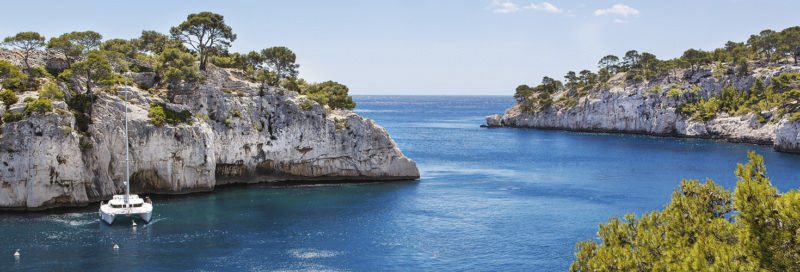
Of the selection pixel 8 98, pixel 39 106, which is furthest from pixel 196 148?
pixel 8 98

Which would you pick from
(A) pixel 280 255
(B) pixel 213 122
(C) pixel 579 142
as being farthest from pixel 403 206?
(C) pixel 579 142

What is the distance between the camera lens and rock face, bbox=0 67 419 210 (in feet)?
192

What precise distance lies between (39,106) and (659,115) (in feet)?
471

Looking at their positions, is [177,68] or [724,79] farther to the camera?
[724,79]

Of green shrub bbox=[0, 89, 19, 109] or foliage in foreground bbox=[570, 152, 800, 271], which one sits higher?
green shrub bbox=[0, 89, 19, 109]

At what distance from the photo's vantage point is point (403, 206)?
66438 mm

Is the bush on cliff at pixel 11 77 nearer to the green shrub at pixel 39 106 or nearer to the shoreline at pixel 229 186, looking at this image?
the green shrub at pixel 39 106

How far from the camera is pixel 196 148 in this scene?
69875mm

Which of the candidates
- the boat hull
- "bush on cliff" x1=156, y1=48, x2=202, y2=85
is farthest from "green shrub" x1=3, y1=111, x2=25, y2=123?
"bush on cliff" x1=156, y1=48, x2=202, y2=85

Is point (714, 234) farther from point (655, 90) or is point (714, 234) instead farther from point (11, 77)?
point (655, 90)

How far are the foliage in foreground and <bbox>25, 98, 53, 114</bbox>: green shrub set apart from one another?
183ft

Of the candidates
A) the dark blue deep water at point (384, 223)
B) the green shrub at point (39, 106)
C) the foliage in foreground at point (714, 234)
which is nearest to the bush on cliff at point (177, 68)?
the dark blue deep water at point (384, 223)

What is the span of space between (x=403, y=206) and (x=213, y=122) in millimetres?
27068

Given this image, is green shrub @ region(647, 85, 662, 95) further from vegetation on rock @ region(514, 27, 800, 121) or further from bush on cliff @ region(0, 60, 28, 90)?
bush on cliff @ region(0, 60, 28, 90)
